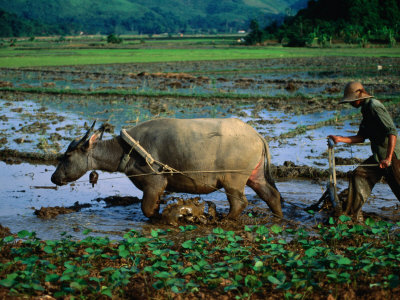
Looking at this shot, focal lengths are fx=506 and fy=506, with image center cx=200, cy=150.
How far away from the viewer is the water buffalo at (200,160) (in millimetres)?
4980

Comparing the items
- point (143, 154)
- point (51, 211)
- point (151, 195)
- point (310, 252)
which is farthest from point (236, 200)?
point (51, 211)

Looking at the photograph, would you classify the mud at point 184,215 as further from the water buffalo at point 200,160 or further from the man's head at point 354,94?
the man's head at point 354,94

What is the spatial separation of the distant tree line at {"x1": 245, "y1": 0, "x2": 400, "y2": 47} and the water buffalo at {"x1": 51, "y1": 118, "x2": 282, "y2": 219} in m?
35.0

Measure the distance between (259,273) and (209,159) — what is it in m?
1.75

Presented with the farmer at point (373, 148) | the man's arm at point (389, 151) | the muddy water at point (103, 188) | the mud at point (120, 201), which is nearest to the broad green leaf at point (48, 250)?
the muddy water at point (103, 188)

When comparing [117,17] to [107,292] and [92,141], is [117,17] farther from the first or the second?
[107,292]

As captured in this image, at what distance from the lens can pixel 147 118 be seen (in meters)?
10.3

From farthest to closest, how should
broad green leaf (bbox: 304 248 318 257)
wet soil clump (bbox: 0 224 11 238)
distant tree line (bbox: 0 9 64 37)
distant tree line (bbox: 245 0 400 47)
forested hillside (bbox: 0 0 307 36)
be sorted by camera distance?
forested hillside (bbox: 0 0 307 36), distant tree line (bbox: 0 9 64 37), distant tree line (bbox: 245 0 400 47), wet soil clump (bbox: 0 224 11 238), broad green leaf (bbox: 304 248 318 257)

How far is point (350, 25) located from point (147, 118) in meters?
33.1

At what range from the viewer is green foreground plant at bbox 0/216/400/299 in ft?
10.3

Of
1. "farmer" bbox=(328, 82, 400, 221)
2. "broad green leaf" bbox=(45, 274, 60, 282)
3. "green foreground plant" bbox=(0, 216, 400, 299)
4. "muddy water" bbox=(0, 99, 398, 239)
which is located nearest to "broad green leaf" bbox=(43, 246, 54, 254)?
"green foreground plant" bbox=(0, 216, 400, 299)

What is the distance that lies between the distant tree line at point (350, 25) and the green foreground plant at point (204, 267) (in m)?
36.2

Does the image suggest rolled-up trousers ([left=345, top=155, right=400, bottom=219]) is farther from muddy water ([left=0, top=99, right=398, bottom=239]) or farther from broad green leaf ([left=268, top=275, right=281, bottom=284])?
broad green leaf ([left=268, top=275, right=281, bottom=284])

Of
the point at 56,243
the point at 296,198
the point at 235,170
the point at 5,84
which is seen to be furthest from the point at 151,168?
the point at 5,84
